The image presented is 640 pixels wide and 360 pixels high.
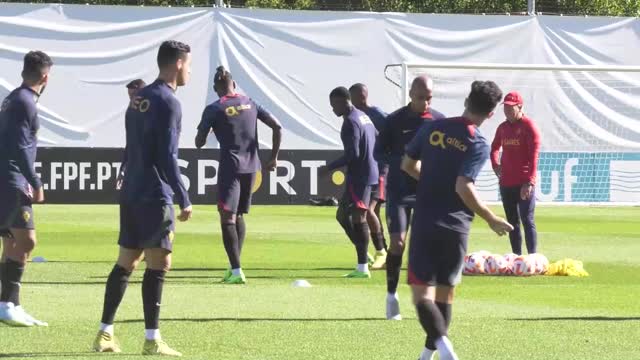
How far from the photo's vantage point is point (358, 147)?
17625 millimetres

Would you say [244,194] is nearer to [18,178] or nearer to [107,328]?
[18,178]

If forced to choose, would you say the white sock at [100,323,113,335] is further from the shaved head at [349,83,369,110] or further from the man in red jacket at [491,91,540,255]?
the man in red jacket at [491,91,540,255]

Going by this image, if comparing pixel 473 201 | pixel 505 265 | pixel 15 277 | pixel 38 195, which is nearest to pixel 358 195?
pixel 505 265

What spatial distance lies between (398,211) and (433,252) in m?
3.56

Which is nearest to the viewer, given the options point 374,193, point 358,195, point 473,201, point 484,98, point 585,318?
point 473,201

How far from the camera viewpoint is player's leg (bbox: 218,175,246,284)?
53.3 feet

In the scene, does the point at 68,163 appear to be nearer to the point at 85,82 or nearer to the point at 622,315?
the point at 85,82

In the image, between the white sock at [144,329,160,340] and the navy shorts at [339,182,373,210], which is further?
the navy shorts at [339,182,373,210]

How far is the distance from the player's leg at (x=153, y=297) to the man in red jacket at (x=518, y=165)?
26.8 feet

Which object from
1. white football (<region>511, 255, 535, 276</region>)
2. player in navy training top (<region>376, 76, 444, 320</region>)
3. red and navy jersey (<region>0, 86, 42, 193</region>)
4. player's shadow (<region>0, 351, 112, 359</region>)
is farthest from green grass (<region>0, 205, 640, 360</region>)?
red and navy jersey (<region>0, 86, 42, 193</region>)

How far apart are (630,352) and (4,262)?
4.99 metres

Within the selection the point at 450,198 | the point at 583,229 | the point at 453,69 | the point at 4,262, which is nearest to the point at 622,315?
the point at 450,198

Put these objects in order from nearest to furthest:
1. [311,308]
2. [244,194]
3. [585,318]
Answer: [585,318] → [311,308] → [244,194]

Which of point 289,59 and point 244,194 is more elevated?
point 244,194
